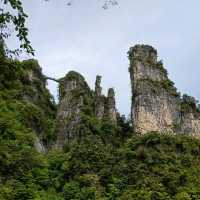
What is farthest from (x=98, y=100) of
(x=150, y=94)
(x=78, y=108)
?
(x=150, y=94)

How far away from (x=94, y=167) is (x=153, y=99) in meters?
12.4

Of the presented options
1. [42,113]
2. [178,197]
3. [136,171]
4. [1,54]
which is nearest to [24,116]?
[42,113]

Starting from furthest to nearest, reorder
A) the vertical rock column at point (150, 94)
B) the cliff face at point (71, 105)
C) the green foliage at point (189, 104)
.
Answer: the green foliage at point (189, 104) < the cliff face at point (71, 105) < the vertical rock column at point (150, 94)

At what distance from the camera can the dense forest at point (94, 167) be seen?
38.8 metres

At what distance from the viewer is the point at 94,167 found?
139 ft

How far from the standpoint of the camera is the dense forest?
38.8 m

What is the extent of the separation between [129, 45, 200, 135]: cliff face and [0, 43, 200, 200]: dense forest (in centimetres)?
406

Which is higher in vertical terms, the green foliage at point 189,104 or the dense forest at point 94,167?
the green foliage at point 189,104

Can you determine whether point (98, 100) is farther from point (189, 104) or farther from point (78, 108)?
point (189, 104)

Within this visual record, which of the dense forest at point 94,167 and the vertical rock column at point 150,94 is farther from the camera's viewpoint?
the vertical rock column at point 150,94

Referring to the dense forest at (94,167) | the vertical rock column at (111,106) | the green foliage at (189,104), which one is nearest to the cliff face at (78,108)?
the vertical rock column at (111,106)

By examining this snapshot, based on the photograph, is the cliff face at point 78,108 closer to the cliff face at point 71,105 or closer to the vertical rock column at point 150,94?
the cliff face at point 71,105

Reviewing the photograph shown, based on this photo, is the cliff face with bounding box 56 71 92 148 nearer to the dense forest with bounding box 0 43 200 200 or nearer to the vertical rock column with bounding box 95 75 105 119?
the vertical rock column with bounding box 95 75 105 119

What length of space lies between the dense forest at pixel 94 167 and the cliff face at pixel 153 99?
406 cm
